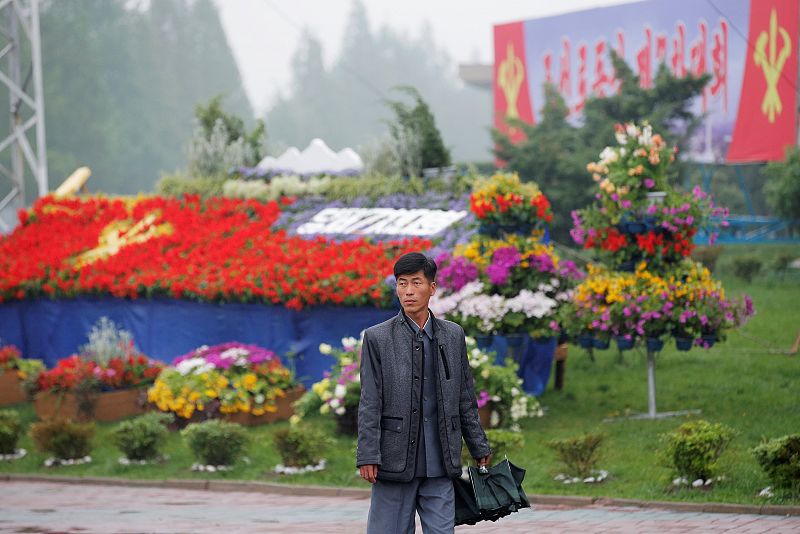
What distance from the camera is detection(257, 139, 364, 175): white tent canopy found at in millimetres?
17781

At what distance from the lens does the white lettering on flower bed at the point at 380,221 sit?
48.6 ft

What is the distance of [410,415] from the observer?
5.53 m

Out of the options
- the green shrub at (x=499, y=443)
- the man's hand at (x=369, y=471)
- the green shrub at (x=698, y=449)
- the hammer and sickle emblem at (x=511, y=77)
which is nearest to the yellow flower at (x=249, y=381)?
the green shrub at (x=499, y=443)

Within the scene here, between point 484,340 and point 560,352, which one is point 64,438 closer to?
point 484,340

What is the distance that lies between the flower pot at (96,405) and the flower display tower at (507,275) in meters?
4.06

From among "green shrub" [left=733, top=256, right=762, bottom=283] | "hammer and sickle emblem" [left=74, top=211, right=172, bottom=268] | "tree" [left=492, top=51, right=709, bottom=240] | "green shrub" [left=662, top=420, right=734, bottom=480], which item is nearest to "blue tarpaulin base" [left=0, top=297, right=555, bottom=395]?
"hammer and sickle emblem" [left=74, top=211, right=172, bottom=268]

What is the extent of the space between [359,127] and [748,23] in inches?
2455

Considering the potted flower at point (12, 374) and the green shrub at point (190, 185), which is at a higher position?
the green shrub at point (190, 185)

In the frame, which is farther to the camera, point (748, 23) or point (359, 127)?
point (359, 127)

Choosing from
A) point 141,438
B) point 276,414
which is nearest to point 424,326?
point 141,438

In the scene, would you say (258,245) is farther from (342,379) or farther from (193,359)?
(342,379)

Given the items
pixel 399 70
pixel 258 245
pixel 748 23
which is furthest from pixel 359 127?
pixel 258 245

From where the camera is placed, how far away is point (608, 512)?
873 cm

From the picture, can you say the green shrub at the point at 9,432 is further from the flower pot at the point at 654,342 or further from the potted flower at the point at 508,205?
the flower pot at the point at 654,342
